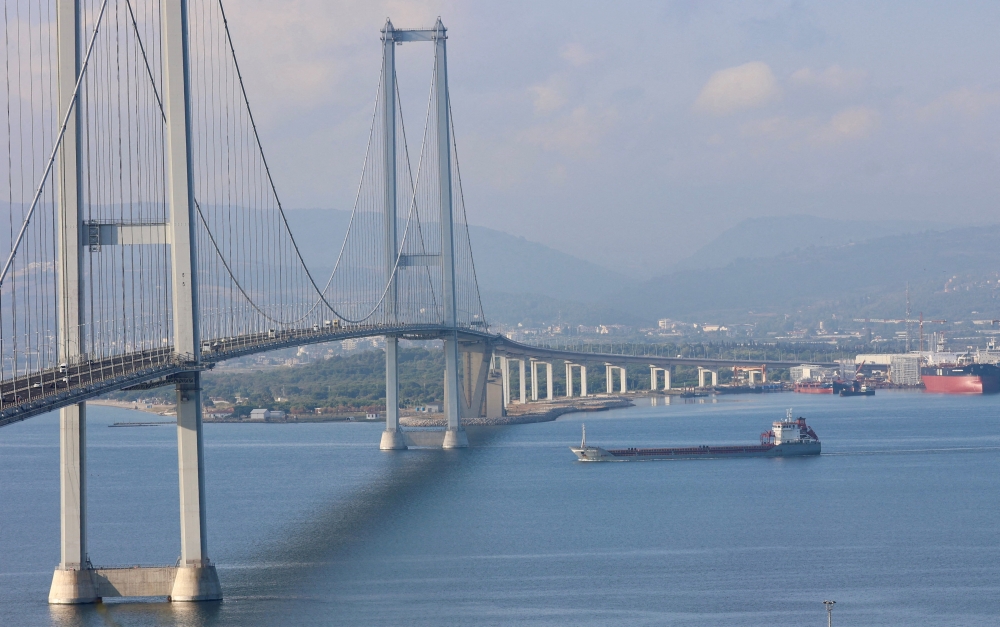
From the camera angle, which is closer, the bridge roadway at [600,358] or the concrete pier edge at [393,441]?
the concrete pier edge at [393,441]

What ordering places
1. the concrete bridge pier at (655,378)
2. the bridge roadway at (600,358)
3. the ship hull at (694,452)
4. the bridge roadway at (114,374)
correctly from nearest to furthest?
the bridge roadway at (114,374)
the ship hull at (694,452)
the bridge roadway at (600,358)
the concrete bridge pier at (655,378)

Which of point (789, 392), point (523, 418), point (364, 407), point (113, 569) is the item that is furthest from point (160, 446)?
point (789, 392)

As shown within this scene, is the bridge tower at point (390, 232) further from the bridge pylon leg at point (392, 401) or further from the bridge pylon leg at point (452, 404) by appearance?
the bridge pylon leg at point (452, 404)

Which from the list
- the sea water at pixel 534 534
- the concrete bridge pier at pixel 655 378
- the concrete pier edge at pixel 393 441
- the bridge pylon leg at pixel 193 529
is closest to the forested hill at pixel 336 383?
the concrete bridge pier at pixel 655 378

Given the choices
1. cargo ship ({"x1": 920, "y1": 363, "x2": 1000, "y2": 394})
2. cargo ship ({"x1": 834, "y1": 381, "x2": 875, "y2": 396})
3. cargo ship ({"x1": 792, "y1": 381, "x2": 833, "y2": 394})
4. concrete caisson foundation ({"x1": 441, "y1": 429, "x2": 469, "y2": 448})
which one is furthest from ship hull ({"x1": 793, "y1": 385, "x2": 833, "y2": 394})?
concrete caisson foundation ({"x1": 441, "y1": 429, "x2": 469, "y2": 448})

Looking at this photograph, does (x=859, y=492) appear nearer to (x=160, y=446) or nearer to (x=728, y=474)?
(x=728, y=474)

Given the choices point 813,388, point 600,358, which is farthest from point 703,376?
point 600,358

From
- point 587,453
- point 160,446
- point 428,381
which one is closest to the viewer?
point 587,453
